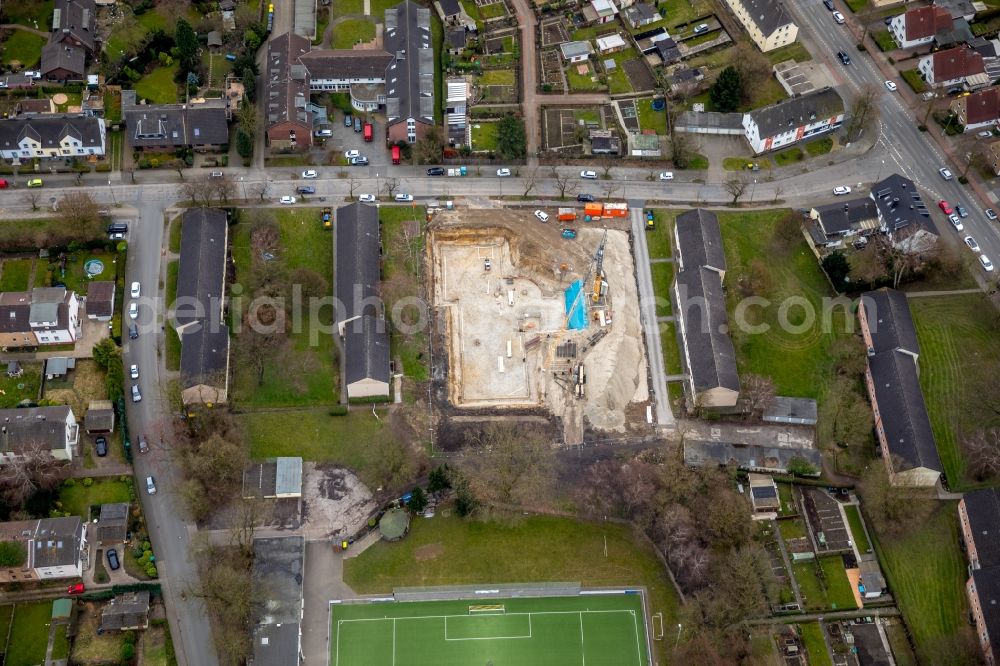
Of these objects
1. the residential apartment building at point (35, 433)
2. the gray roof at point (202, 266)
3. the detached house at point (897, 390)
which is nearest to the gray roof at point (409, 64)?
the gray roof at point (202, 266)

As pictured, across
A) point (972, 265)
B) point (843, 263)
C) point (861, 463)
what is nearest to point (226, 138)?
point (843, 263)

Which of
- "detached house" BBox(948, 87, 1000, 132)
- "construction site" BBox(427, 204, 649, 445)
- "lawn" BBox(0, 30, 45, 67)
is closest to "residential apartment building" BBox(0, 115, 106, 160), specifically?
"lawn" BBox(0, 30, 45, 67)

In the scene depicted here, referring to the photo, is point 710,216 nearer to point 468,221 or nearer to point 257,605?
point 468,221

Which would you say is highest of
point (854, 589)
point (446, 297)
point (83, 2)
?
point (83, 2)

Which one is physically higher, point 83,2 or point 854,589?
point 83,2

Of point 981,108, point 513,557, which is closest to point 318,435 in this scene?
point 513,557

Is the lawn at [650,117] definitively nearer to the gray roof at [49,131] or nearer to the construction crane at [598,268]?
the construction crane at [598,268]
